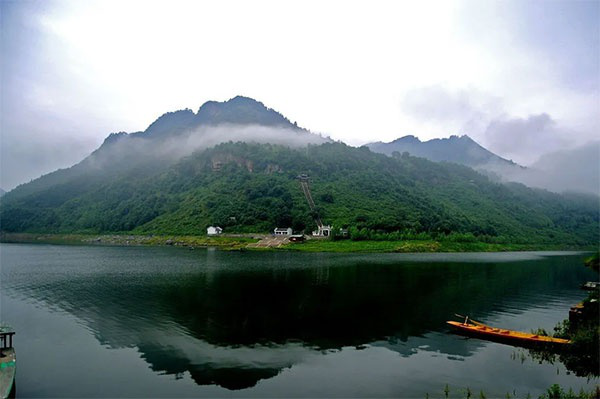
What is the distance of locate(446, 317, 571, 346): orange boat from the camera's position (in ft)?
74.3

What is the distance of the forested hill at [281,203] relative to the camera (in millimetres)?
123500

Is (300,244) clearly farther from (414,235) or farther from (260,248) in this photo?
(414,235)

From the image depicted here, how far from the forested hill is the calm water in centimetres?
6839

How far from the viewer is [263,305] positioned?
32219 mm

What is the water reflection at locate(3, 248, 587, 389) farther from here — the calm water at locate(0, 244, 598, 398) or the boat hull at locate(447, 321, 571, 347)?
the boat hull at locate(447, 321, 571, 347)

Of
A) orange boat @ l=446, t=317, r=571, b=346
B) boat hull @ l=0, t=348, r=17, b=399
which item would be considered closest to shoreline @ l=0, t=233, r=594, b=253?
orange boat @ l=446, t=317, r=571, b=346

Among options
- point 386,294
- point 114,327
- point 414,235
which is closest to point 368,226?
point 414,235

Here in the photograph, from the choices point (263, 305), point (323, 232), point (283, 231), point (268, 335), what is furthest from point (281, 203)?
point (268, 335)

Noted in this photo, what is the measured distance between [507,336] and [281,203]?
108180mm

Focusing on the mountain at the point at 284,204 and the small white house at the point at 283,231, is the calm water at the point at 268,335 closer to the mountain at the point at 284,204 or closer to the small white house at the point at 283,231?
the small white house at the point at 283,231

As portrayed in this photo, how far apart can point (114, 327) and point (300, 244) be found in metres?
73.7

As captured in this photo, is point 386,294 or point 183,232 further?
point 183,232

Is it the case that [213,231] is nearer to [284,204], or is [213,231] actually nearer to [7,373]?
[284,204]

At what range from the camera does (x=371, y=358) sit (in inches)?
827
